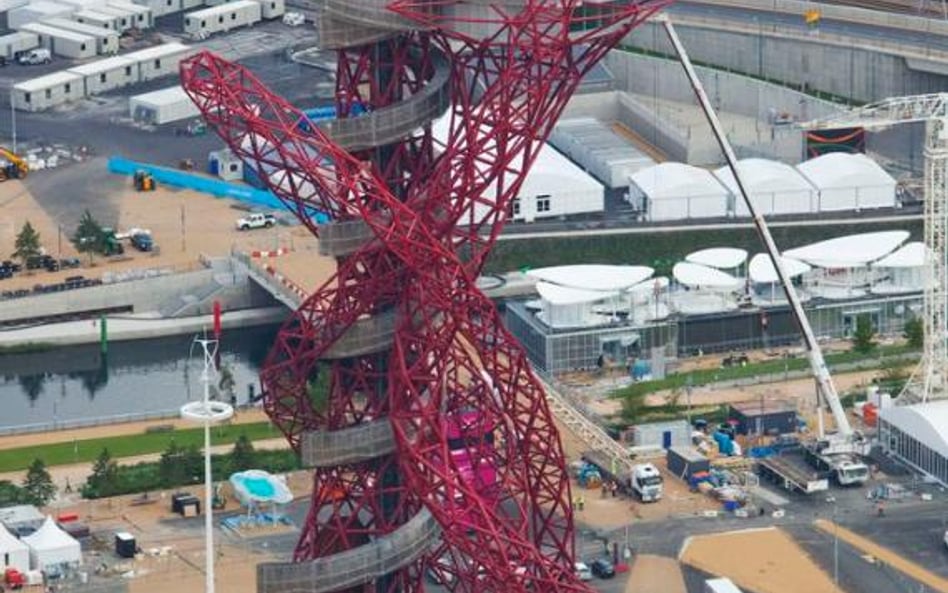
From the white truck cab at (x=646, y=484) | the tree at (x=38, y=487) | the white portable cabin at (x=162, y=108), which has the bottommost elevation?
the white truck cab at (x=646, y=484)

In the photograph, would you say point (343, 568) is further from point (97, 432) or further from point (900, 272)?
point (900, 272)

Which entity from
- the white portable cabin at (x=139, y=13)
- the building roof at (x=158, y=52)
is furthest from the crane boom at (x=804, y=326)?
the white portable cabin at (x=139, y=13)

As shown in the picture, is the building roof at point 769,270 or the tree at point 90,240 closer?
the building roof at point 769,270

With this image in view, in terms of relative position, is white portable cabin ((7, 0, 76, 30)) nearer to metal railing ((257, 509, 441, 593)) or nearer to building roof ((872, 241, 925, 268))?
Result: building roof ((872, 241, 925, 268))

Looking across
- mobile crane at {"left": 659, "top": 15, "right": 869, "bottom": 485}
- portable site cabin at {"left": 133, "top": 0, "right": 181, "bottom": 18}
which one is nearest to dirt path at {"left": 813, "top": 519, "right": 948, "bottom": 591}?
mobile crane at {"left": 659, "top": 15, "right": 869, "bottom": 485}

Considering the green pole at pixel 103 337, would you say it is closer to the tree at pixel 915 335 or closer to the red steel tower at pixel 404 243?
the tree at pixel 915 335

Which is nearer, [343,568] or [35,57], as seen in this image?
[343,568]

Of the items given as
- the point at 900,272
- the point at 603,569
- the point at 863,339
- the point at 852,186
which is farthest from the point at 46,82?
the point at 603,569
